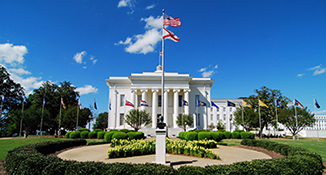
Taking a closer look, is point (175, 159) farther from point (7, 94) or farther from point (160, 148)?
point (7, 94)

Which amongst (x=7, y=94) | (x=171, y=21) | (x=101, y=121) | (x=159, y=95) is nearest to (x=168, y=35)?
(x=171, y=21)

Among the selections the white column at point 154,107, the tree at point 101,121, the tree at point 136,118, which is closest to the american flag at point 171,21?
the tree at point 136,118

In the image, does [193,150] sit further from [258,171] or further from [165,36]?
[165,36]

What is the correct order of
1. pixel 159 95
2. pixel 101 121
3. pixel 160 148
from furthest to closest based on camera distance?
pixel 101 121
pixel 159 95
pixel 160 148

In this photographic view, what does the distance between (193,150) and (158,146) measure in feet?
13.5

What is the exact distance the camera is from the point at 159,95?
4622cm

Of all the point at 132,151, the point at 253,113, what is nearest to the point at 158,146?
the point at 132,151

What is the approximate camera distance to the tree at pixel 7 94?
4481cm

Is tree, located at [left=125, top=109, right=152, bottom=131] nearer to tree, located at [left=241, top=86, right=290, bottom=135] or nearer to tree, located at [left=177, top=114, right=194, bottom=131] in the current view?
tree, located at [left=177, top=114, right=194, bottom=131]

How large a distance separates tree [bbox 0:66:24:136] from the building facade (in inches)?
→ 914

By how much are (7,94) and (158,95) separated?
36004mm

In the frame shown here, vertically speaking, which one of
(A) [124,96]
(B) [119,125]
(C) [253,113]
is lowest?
(B) [119,125]

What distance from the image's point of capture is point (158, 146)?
895cm

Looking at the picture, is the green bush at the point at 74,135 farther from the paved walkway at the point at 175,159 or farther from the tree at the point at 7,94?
the tree at the point at 7,94
